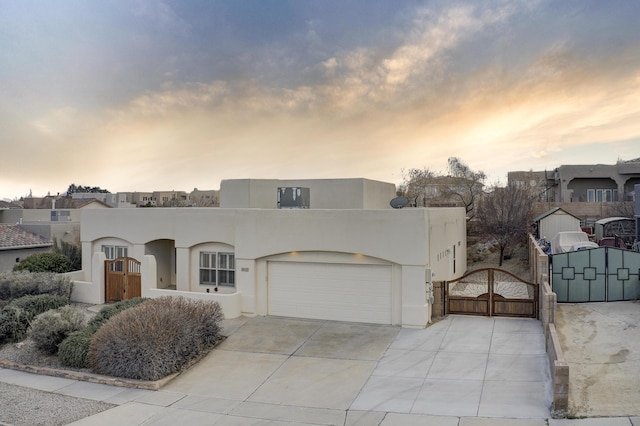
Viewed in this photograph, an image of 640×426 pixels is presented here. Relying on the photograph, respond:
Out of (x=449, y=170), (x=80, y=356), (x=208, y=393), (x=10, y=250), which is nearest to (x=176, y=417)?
(x=208, y=393)

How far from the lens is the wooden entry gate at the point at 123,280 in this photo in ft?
68.9

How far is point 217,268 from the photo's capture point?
20.1 metres

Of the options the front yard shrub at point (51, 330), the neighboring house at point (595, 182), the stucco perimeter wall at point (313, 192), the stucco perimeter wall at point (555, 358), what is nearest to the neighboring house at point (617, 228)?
the neighboring house at point (595, 182)

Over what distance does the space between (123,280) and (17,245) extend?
42.2 ft

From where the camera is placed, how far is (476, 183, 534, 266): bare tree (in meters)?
34.2

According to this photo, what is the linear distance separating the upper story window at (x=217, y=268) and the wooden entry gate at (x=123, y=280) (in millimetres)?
2907

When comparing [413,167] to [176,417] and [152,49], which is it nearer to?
[152,49]

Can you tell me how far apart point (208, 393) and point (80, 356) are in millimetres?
4594

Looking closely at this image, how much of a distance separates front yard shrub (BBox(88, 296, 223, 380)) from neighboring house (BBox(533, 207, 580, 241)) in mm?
25219

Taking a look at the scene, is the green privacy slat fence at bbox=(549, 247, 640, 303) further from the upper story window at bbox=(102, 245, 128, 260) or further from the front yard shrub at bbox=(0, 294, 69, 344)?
the front yard shrub at bbox=(0, 294, 69, 344)

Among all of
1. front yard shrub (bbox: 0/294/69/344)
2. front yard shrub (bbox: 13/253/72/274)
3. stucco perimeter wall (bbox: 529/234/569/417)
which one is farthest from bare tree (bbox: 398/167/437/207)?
front yard shrub (bbox: 0/294/69/344)

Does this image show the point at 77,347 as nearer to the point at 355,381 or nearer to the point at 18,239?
the point at 355,381

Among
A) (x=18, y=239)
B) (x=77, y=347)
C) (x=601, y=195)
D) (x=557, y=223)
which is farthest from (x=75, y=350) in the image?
(x=601, y=195)

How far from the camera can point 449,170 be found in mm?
46375
